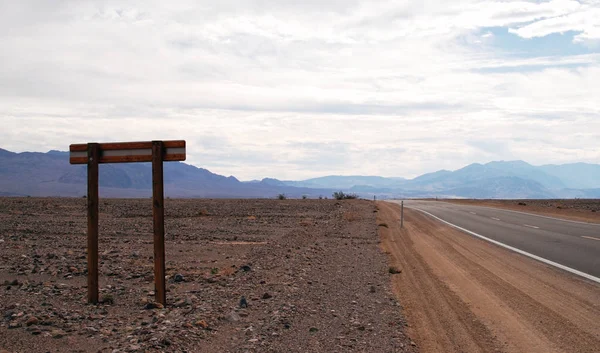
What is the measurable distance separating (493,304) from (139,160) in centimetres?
625

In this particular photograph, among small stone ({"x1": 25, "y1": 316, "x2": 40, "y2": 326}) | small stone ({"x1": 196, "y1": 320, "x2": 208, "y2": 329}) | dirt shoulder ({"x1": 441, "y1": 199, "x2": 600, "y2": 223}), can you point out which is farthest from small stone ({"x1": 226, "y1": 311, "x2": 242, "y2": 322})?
dirt shoulder ({"x1": 441, "y1": 199, "x2": 600, "y2": 223})

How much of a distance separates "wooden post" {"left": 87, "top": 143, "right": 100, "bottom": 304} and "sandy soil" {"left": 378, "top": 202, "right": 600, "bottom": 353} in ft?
16.1

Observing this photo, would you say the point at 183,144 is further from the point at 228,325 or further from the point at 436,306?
the point at 436,306

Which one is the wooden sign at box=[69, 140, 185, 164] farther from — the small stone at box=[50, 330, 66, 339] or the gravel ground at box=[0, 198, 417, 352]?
the small stone at box=[50, 330, 66, 339]

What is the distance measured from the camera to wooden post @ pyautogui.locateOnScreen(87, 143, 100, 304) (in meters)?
10.3

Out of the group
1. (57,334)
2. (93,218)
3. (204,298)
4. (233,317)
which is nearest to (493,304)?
(233,317)

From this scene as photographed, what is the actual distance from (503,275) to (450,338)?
6.45m

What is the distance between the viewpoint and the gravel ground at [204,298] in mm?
8062

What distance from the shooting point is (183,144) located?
9.89 m

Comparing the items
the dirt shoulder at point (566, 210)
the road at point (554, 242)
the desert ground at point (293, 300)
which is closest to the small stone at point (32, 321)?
the desert ground at point (293, 300)

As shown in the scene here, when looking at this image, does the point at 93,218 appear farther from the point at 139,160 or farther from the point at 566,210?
the point at 566,210

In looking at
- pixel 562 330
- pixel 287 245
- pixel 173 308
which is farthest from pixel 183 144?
pixel 287 245

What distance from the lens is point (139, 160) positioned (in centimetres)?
1025

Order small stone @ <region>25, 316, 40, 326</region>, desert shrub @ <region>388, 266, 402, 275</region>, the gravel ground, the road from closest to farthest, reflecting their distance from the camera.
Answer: the gravel ground
small stone @ <region>25, 316, 40, 326</region>
desert shrub @ <region>388, 266, 402, 275</region>
the road
